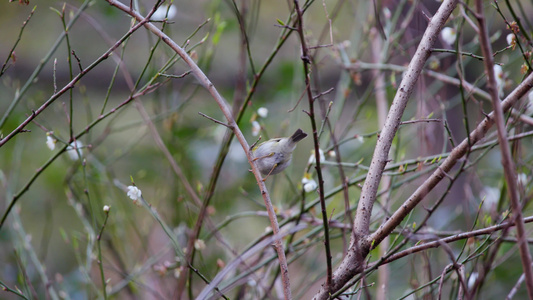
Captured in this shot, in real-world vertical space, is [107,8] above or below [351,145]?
above

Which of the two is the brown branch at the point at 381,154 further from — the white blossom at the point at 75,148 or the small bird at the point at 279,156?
the white blossom at the point at 75,148

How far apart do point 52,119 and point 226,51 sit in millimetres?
1920

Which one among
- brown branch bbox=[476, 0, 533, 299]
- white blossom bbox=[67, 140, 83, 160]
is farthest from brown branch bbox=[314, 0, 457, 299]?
white blossom bbox=[67, 140, 83, 160]

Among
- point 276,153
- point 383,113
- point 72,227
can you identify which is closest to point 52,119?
point 72,227

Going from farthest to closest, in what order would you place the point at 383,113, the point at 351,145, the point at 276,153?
the point at 351,145 → the point at 383,113 → the point at 276,153

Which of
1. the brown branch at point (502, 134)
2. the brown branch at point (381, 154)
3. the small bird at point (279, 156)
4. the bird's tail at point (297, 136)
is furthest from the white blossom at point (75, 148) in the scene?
the brown branch at point (502, 134)

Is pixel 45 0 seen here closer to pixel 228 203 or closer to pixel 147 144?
pixel 147 144

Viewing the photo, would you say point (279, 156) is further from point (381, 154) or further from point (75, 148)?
point (75, 148)

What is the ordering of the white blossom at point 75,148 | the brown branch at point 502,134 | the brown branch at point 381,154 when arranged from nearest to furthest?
1. the brown branch at point 502,134
2. the brown branch at point 381,154
3. the white blossom at point 75,148

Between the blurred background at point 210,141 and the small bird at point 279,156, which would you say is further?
the blurred background at point 210,141

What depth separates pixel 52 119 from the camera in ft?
16.1

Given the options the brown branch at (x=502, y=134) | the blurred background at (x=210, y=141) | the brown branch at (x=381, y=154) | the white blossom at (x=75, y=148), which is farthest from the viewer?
the blurred background at (x=210, y=141)

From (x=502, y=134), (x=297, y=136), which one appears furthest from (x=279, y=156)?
(x=502, y=134)

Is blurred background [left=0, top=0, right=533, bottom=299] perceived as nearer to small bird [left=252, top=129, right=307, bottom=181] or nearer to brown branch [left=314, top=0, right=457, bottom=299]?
small bird [left=252, top=129, right=307, bottom=181]
